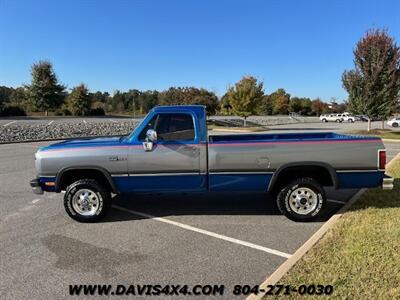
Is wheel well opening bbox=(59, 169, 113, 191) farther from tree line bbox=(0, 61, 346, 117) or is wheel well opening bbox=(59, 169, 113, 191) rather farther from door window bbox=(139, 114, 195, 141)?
tree line bbox=(0, 61, 346, 117)

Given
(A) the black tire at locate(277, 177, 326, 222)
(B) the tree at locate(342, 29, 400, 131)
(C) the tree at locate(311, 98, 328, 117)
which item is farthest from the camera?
(C) the tree at locate(311, 98, 328, 117)

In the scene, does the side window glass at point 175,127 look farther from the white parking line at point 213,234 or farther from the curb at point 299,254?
the curb at point 299,254

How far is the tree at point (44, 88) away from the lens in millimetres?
54375

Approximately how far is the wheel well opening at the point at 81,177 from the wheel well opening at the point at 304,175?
110 inches

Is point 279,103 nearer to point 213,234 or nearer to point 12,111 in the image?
point 12,111

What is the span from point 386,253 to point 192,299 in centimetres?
238

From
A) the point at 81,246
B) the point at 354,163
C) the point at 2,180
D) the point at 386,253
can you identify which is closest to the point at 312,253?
the point at 386,253

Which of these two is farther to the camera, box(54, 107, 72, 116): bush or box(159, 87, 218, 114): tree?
box(54, 107, 72, 116): bush

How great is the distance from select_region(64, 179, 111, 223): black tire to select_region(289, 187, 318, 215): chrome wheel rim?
3.01m

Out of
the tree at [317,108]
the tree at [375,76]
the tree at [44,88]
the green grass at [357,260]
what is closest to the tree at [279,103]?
the tree at [317,108]

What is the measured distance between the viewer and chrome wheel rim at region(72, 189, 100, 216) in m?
6.02

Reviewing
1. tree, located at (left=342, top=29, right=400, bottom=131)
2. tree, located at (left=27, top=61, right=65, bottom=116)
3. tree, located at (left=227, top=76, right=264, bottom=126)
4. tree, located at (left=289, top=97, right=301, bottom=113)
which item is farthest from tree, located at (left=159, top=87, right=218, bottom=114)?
tree, located at (left=289, top=97, right=301, bottom=113)

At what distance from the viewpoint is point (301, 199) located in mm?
6004

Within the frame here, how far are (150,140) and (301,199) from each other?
8.55 ft
